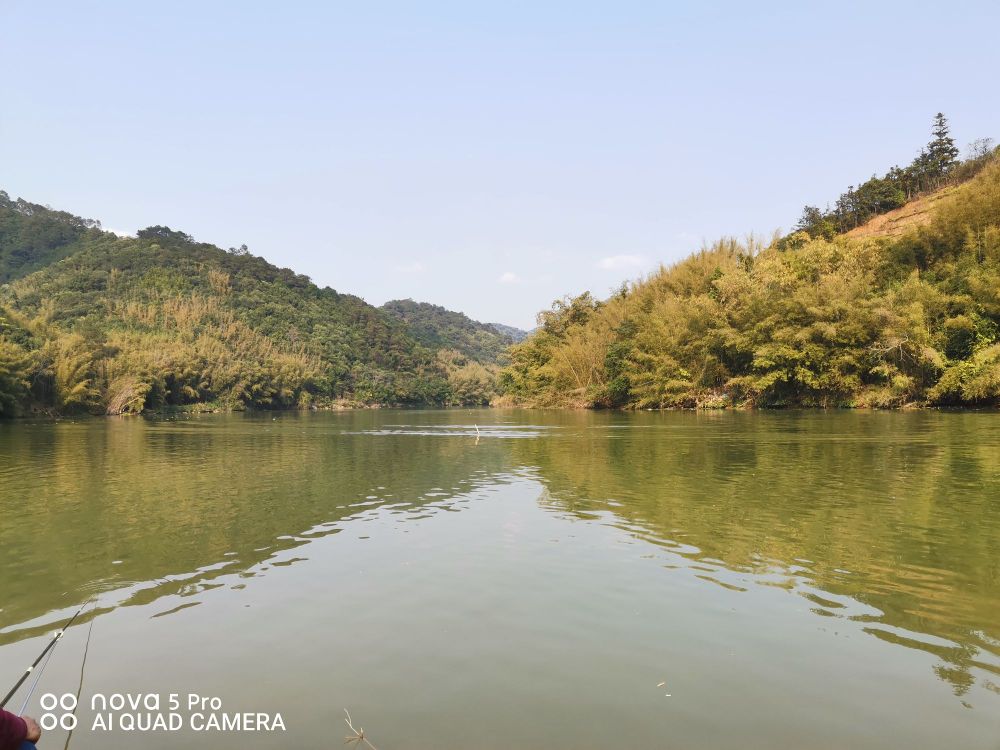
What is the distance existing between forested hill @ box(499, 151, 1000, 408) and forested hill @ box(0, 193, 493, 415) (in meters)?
44.5

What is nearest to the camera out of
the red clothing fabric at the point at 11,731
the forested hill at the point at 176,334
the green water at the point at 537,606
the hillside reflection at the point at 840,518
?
the red clothing fabric at the point at 11,731

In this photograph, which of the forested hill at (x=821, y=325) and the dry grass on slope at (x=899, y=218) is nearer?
the forested hill at (x=821, y=325)

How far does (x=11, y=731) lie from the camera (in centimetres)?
345

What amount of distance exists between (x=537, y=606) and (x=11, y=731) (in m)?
4.37

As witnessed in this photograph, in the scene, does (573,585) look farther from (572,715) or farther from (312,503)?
(312,503)

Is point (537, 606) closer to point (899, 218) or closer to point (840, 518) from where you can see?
point (840, 518)

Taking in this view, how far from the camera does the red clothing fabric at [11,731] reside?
3.42 m

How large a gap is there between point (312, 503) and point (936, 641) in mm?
10566

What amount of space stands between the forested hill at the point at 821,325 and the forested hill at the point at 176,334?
44539 mm

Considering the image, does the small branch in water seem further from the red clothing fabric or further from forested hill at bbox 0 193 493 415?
forested hill at bbox 0 193 493 415

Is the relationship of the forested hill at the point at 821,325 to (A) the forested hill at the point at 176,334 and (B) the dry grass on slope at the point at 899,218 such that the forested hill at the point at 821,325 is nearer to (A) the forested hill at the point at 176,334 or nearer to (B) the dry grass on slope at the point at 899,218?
(B) the dry grass on slope at the point at 899,218

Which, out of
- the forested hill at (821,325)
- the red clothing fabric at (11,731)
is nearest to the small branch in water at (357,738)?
the red clothing fabric at (11,731)

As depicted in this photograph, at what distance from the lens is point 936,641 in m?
5.57

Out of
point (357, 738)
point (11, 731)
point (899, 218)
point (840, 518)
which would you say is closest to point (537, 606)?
point (357, 738)
